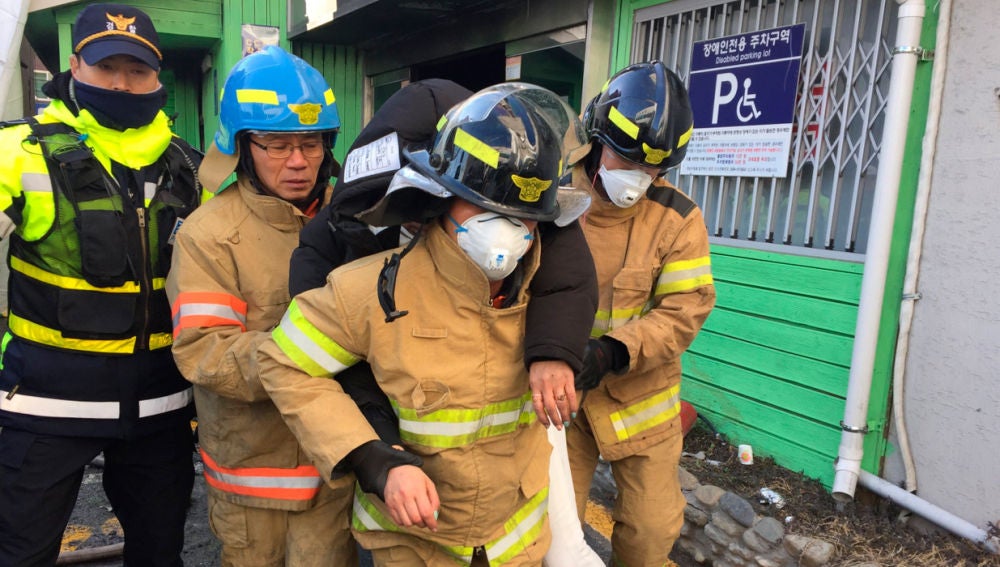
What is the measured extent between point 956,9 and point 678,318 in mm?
1871

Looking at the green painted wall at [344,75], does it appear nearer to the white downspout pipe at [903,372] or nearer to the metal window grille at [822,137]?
the metal window grille at [822,137]

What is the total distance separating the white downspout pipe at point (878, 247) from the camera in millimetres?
3094

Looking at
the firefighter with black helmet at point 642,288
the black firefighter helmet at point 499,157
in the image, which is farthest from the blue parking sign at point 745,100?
the black firefighter helmet at point 499,157

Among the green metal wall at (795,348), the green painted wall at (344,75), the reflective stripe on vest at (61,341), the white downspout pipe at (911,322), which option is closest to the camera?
the reflective stripe on vest at (61,341)

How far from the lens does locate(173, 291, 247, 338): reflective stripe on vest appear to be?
2.10 metres

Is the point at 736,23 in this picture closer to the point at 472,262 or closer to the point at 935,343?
the point at 935,343

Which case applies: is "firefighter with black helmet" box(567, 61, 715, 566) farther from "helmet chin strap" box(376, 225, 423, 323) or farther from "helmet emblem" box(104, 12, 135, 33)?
"helmet emblem" box(104, 12, 135, 33)

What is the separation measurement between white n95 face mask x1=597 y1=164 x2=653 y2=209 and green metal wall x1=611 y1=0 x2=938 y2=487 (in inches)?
59.0

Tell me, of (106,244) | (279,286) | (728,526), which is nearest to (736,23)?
(728,526)

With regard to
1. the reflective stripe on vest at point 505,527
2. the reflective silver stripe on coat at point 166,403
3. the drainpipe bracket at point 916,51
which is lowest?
the reflective stripe on vest at point 505,527

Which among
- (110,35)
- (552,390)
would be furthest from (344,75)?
(552,390)

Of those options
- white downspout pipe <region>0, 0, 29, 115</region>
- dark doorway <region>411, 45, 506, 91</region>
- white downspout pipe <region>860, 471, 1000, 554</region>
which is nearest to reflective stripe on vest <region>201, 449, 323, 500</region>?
white downspout pipe <region>860, 471, 1000, 554</region>

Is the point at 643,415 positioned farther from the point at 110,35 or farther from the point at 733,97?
the point at 733,97

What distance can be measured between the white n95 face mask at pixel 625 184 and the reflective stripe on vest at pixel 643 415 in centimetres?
71
